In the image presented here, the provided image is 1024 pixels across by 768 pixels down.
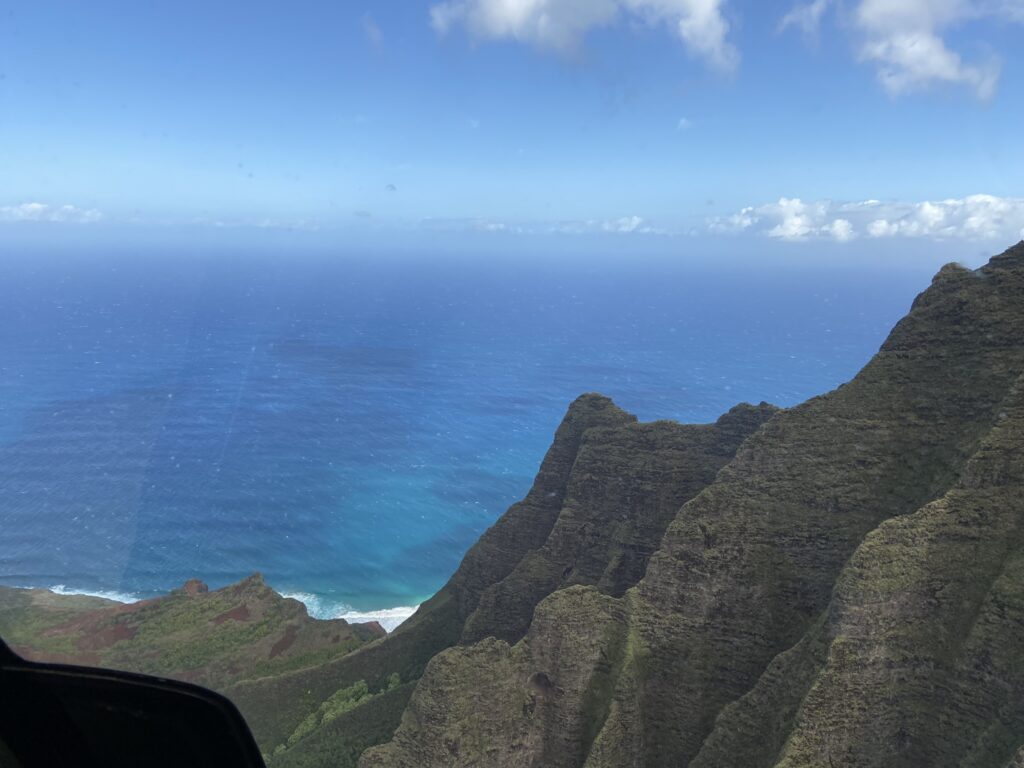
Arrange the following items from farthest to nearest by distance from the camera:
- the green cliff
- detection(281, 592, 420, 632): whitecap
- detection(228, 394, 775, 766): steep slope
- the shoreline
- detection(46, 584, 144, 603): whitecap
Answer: detection(281, 592, 420, 632): whitecap < the shoreline < detection(46, 584, 144, 603): whitecap < detection(228, 394, 775, 766): steep slope < the green cliff

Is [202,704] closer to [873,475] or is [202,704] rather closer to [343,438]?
[873,475]

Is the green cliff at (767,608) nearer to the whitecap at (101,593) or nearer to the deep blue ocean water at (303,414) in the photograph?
the whitecap at (101,593)

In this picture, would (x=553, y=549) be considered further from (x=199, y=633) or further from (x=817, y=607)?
(x=199, y=633)

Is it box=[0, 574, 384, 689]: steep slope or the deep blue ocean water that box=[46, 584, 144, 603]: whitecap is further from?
box=[0, 574, 384, 689]: steep slope

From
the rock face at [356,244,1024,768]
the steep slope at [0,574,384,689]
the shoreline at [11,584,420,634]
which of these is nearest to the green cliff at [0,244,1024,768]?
the rock face at [356,244,1024,768]

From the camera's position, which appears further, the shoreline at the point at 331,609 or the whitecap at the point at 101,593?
the shoreline at the point at 331,609

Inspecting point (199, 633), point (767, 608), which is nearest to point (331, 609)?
point (199, 633)

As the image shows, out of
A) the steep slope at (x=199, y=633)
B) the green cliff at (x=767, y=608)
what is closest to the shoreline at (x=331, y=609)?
the steep slope at (x=199, y=633)
